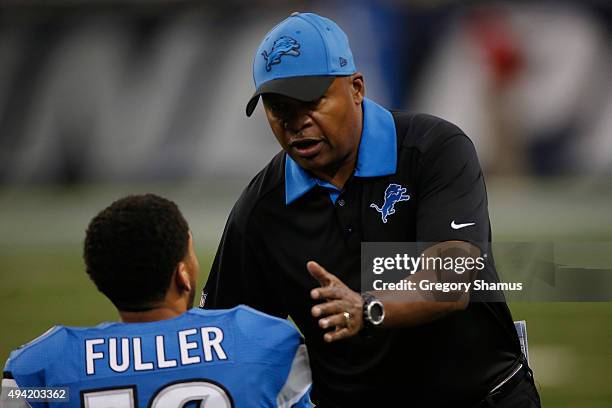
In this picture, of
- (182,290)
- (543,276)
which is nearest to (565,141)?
(543,276)

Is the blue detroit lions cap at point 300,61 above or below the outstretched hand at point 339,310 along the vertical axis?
above

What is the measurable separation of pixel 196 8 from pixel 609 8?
637 cm

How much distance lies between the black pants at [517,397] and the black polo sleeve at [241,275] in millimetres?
725

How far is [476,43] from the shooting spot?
16797 millimetres

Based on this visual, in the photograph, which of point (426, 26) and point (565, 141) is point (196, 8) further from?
point (565, 141)

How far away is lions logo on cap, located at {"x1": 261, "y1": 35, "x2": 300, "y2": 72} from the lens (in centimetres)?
331

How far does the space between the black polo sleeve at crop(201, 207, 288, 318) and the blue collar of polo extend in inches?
7.6

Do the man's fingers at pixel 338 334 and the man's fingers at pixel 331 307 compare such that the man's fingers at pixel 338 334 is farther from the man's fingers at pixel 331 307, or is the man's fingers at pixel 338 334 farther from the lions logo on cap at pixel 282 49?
the lions logo on cap at pixel 282 49

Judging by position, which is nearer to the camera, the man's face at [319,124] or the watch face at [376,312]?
the watch face at [376,312]

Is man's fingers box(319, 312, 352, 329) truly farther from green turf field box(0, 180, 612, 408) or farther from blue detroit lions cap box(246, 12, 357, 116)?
green turf field box(0, 180, 612, 408)

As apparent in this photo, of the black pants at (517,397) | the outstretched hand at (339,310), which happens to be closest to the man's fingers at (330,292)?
the outstretched hand at (339,310)

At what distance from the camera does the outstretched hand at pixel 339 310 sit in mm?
2865

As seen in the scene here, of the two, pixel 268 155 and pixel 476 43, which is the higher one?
pixel 476 43

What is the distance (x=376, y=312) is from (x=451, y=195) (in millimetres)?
527
